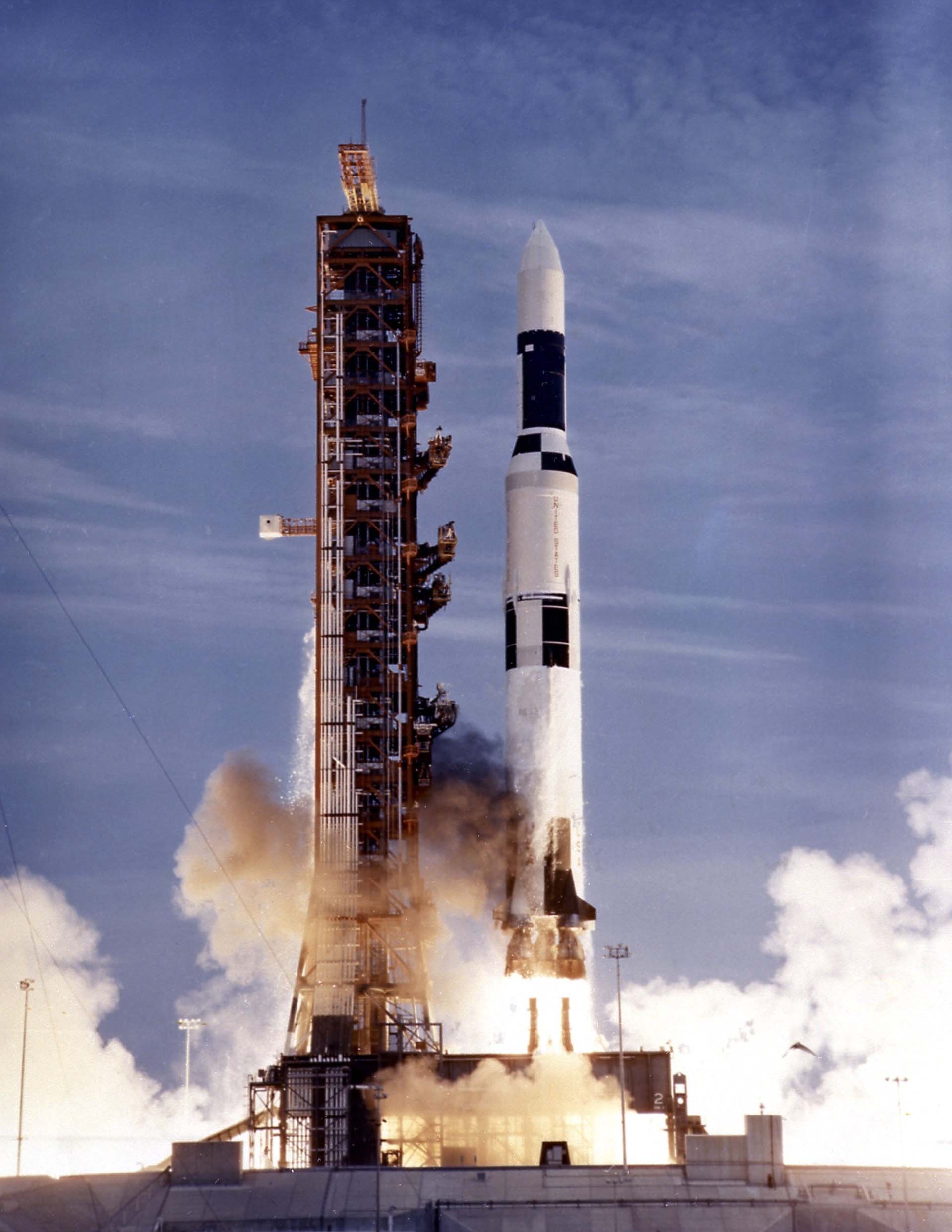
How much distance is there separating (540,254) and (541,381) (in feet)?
21.5

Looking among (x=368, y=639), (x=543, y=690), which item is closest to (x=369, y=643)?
(x=368, y=639)

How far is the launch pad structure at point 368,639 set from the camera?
112 m

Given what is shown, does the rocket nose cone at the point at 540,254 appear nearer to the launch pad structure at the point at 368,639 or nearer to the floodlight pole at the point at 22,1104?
the launch pad structure at the point at 368,639

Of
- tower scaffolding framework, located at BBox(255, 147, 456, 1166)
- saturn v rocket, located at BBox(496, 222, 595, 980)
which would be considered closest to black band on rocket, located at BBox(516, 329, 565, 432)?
saturn v rocket, located at BBox(496, 222, 595, 980)

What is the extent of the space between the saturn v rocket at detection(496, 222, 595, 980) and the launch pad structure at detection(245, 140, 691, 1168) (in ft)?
29.3

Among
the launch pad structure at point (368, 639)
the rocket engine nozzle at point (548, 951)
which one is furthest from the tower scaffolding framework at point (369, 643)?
the rocket engine nozzle at point (548, 951)

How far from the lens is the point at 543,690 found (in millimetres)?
104188

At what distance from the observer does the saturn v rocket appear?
341 feet

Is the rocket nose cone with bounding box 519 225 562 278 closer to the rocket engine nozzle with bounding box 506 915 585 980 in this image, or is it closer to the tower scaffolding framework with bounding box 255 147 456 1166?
the tower scaffolding framework with bounding box 255 147 456 1166

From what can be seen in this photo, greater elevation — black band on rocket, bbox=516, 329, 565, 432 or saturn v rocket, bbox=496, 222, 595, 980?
black band on rocket, bbox=516, 329, 565, 432

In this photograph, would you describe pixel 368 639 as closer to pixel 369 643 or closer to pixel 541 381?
pixel 369 643

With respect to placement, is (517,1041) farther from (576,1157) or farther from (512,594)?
(512,594)

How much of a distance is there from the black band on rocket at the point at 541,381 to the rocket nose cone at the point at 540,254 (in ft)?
11.1

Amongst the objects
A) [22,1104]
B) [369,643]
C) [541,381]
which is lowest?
[22,1104]
